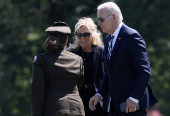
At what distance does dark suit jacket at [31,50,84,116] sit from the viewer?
3148 millimetres

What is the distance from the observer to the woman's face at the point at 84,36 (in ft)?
14.9

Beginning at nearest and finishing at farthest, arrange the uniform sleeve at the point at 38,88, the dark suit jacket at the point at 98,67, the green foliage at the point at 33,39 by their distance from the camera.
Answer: the uniform sleeve at the point at 38,88 < the dark suit jacket at the point at 98,67 < the green foliage at the point at 33,39

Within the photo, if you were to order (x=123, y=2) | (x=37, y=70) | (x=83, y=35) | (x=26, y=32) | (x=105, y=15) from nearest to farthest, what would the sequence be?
(x=37, y=70)
(x=105, y=15)
(x=83, y=35)
(x=123, y=2)
(x=26, y=32)

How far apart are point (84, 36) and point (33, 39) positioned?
20.7 ft

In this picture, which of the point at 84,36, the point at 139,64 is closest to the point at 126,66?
the point at 139,64

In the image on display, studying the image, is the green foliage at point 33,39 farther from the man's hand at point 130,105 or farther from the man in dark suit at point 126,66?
the man's hand at point 130,105

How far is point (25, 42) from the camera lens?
10.9 metres

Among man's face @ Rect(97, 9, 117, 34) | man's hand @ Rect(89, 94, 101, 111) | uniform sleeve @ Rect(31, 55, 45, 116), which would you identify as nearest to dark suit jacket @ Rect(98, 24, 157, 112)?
man's face @ Rect(97, 9, 117, 34)

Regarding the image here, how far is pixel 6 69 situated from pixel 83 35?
678 centimetres

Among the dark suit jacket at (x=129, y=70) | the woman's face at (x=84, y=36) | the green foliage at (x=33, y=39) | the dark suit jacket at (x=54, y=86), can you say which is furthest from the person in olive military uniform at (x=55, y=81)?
the green foliage at (x=33, y=39)

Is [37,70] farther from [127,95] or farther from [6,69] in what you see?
[6,69]

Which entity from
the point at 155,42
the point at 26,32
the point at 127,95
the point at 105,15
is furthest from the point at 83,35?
the point at 26,32

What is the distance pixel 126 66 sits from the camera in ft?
11.4

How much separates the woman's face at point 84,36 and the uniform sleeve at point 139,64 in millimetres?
1170
